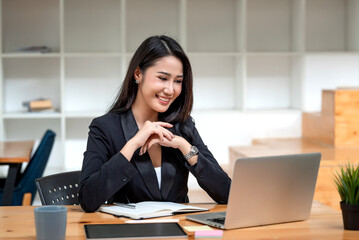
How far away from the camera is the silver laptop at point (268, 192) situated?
177 centimetres

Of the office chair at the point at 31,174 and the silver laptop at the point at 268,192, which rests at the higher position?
the silver laptop at the point at 268,192

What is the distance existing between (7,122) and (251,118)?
229cm

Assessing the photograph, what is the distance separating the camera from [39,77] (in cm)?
569

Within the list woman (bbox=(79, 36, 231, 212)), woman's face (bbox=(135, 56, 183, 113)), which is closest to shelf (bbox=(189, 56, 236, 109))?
woman (bbox=(79, 36, 231, 212))

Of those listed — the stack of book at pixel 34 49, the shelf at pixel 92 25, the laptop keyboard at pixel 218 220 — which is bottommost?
the laptop keyboard at pixel 218 220

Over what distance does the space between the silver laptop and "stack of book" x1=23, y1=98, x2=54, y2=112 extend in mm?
3762

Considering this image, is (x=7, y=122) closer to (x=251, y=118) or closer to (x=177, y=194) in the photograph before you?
(x=251, y=118)

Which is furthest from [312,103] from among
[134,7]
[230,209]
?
[230,209]

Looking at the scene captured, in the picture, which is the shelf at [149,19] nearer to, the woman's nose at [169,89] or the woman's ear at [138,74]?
the woman's ear at [138,74]

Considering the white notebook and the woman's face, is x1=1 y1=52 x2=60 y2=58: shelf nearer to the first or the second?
the woman's face

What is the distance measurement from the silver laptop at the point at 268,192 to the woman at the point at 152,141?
1.20 feet

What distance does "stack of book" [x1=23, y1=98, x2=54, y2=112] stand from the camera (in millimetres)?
5449

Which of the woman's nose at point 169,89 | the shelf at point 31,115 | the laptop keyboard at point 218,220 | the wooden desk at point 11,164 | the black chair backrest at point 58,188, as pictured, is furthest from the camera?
the shelf at point 31,115

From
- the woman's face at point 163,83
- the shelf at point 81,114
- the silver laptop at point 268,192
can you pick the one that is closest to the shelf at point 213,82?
the shelf at point 81,114
